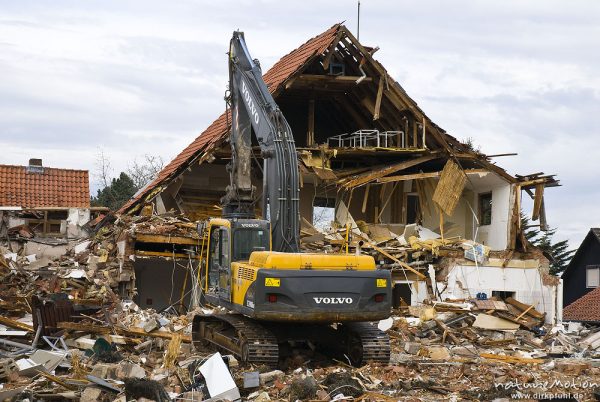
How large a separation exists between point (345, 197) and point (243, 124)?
1102cm

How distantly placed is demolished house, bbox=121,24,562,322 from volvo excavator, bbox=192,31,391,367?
8081 mm

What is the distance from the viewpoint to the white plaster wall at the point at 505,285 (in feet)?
84.1

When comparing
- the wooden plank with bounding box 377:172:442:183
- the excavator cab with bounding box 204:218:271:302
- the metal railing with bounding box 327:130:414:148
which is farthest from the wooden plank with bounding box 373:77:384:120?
the excavator cab with bounding box 204:218:271:302

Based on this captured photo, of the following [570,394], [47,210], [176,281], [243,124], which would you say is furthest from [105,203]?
[570,394]

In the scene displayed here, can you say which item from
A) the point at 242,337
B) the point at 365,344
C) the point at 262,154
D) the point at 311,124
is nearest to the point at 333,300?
the point at 365,344

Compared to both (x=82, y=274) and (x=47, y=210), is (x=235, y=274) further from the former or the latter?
(x=47, y=210)

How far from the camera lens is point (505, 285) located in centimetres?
2656

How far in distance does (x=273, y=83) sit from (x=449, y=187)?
5912mm

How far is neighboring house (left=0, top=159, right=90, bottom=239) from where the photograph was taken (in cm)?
2945

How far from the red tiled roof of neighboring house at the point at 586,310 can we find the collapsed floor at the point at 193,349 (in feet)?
33.3

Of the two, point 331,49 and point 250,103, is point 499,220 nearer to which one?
point 331,49

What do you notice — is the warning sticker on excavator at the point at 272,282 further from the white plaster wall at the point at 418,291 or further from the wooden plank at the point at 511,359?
the white plaster wall at the point at 418,291

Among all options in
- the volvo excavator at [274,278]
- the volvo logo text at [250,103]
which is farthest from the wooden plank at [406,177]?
the volvo logo text at [250,103]

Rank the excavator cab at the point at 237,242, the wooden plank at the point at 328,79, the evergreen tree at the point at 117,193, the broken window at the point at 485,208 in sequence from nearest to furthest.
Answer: the excavator cab at the point at 237,242
the wooden plank at the point at 328,79
the broken window at the point at 485,208
the evergreen tree at the point at 117,193
